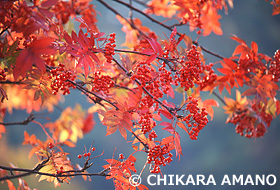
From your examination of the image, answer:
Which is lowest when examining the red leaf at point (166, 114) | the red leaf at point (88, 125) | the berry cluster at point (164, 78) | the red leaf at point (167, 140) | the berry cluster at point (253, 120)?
the red leaf at point (167, 140)

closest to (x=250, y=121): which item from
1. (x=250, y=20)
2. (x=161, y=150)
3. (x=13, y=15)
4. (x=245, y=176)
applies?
(x=161, y=150)

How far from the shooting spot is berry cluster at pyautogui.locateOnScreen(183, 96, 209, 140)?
2.44 ft

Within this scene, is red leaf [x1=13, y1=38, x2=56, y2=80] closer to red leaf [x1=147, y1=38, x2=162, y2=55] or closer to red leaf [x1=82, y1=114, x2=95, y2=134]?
red leaf [x1=147, y1=38, x2=162, y2=55]

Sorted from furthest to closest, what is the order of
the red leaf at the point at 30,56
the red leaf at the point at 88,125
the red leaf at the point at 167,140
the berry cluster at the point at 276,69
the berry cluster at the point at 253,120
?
the red leaf at the point at 88,125, the berry cluster at the point at 253,120, the berry cluster at the point at 276,69, the red leaf at the point at 167,140, the red leaf at the point at 30,56

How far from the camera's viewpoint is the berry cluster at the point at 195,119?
29.2 inches

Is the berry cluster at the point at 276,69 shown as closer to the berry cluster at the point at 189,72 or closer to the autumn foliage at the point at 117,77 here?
the autumn foliage at the point at 117,77

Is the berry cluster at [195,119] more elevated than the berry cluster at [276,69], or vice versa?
the berry cluster at [276,69]

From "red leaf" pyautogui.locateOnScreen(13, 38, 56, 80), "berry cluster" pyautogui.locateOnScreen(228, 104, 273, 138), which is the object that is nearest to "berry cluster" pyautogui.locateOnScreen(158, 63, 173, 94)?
"red leaf" pyautogui.locateOnScreen(13, 38, 56, 80)

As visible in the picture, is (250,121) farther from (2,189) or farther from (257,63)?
(2,189)

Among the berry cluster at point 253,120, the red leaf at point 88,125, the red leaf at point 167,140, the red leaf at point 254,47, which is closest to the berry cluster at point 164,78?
the red leaf at point 167,140

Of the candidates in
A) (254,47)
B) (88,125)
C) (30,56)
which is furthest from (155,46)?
(88,125)

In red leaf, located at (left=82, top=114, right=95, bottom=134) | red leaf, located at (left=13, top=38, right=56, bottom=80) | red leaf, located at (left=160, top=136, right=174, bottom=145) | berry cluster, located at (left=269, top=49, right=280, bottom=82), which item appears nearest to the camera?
red leaf, located at (left=13, top=38, right=56, bottom=80)

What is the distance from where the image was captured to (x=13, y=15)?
2.31 ft

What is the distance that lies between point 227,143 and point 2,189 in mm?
2862
